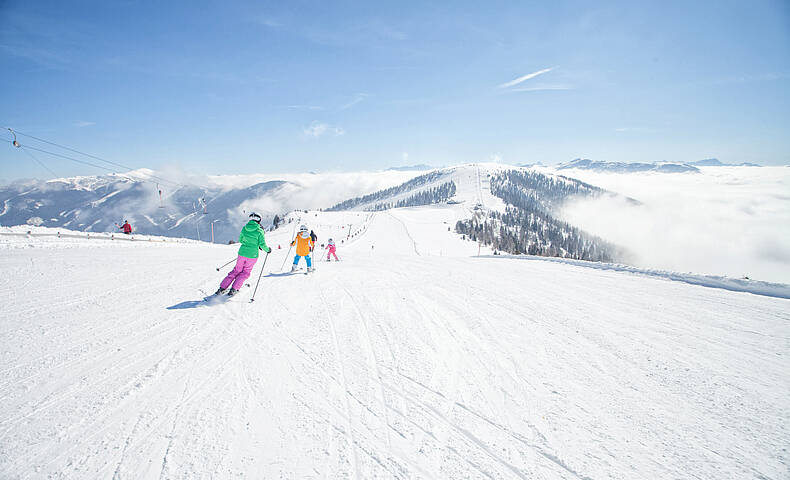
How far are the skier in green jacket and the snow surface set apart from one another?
0.90 metres

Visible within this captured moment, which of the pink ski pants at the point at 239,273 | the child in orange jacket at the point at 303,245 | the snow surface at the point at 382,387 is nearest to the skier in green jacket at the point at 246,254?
the pink ski pants at the point at 239,273

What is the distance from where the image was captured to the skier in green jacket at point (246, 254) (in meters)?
7.44

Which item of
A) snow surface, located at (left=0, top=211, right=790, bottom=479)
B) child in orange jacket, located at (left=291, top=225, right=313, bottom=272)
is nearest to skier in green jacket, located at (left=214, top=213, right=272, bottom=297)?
snow surface, located at (left=0, top=211, right=790, bottom=479)

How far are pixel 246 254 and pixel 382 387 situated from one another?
5.66 metres

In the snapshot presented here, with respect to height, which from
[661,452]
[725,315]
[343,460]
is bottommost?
[343,460]

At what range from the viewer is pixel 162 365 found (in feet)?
13.2

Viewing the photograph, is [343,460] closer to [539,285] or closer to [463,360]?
[463,360]

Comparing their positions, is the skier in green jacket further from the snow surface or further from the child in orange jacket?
the child in orange jacket

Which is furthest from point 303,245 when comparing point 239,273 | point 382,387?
point 382,387

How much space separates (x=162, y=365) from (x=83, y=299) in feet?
13.4

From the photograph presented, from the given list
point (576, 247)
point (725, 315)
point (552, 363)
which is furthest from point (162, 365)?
point (576, 247)

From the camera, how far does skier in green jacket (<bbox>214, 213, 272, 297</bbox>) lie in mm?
7438

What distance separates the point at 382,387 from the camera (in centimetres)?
373

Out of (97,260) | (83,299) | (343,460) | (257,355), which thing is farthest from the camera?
(97,260)
